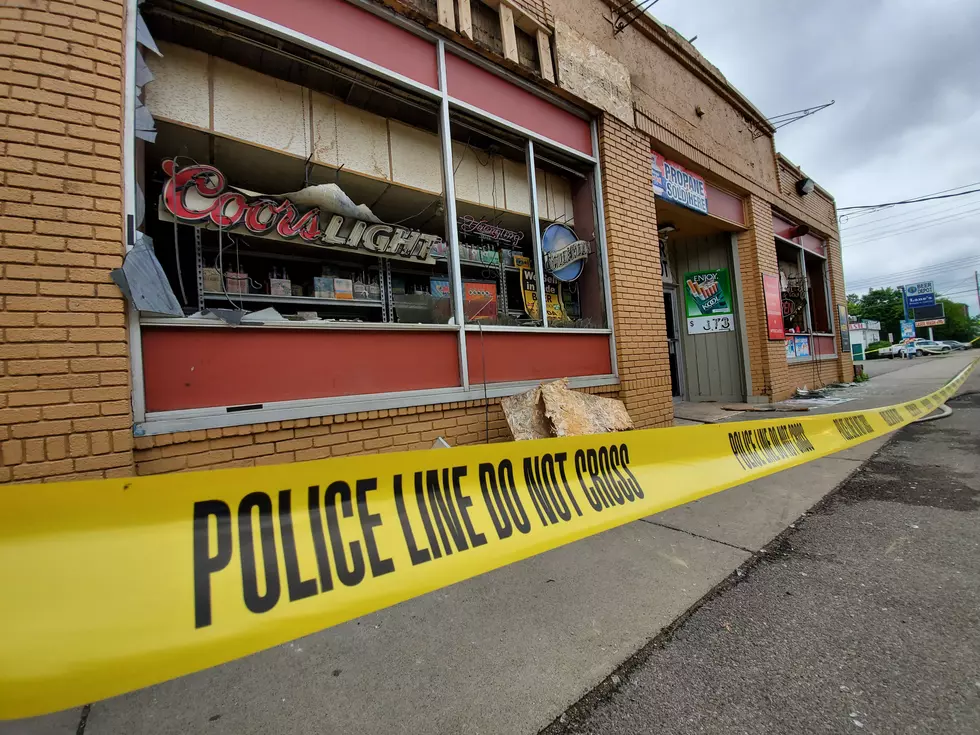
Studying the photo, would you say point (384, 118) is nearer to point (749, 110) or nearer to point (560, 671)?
point (560, 671)

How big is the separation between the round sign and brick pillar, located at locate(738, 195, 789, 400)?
475cm

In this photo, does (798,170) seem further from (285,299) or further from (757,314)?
(285,299)

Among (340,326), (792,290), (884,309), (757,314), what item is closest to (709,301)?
(757,314)

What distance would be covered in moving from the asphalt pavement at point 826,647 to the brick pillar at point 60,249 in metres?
2.73

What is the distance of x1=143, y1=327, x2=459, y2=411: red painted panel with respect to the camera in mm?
2676

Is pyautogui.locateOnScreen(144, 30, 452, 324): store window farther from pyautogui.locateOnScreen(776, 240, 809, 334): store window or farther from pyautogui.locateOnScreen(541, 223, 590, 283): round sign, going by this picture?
pyautogui.locateOnScreen(776, 240, 809, 334): store window

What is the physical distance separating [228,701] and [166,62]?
13.6 feet

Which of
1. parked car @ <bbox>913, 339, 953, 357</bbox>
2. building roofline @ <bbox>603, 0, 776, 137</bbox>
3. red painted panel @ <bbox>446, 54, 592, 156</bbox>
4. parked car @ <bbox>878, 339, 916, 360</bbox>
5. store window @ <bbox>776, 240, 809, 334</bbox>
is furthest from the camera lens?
parked car @ <bbox>913, 339, 953, 357</bbox>

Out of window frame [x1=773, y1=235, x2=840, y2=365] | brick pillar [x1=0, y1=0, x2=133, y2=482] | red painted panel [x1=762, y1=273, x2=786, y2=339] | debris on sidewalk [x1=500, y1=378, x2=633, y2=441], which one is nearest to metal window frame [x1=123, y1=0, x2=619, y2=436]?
brick pillar [x1=0, y1=0, x2=133, y2=482]

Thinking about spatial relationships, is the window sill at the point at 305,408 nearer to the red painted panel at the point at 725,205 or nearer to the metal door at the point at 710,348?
the red painted panel at the point at 725,205

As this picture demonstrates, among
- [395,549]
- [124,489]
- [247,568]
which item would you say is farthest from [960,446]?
[124,489]

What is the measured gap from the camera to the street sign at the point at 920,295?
54.2m

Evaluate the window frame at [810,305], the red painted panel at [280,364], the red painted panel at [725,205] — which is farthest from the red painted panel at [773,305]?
the red painted panel at [280,364]

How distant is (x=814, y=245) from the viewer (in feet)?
37.1
